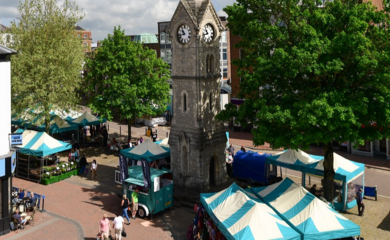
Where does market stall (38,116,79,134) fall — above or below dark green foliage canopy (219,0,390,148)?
below

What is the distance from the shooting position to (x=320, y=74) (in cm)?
1692

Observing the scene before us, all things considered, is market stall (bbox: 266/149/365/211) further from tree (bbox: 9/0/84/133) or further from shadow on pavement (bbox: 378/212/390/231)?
tree (bbox: 9/0/84/133)

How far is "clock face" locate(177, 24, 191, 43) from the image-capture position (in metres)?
24.0

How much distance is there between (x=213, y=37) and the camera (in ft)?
81.7

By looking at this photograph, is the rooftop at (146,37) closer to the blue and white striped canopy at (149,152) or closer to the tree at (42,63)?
the tree at (42,63)

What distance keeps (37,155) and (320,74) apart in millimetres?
19608

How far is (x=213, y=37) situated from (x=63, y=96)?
14.6 m

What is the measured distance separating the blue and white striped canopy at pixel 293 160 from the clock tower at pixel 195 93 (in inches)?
147

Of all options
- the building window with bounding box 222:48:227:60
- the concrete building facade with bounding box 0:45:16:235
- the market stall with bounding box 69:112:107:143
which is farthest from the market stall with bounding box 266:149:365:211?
the building window with bounding box 222:48:227:60

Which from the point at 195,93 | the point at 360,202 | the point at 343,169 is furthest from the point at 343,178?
the point at 195,93

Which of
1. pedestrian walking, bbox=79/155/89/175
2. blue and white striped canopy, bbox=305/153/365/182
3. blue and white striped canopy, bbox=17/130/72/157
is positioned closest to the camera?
blue and white striped canopy, bbox=305/153/365/182

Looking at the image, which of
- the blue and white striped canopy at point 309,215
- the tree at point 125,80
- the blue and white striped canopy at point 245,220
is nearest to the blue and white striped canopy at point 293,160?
the blue and white striped canopy at point 309,215

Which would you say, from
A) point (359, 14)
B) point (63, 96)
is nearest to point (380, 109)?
point (359, 14)

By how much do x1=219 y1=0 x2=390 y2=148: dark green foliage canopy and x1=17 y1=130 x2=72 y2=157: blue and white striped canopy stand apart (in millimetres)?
14959
